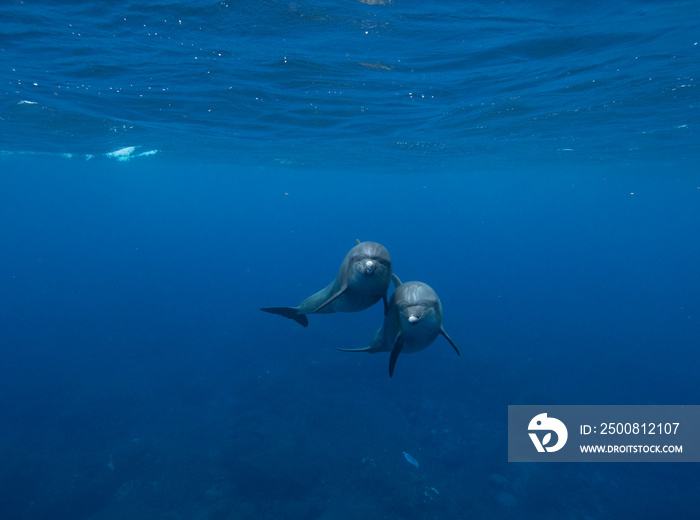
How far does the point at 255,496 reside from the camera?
11.9 meters

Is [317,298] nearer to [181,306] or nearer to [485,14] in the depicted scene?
[485,14]

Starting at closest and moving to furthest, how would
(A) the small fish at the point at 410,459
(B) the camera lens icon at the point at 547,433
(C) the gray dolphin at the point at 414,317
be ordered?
(C) the gray dolphin at the point at 414,317, (A) the small fish at the point at 410,459, (B) the camera lens icon at the point at 547,433

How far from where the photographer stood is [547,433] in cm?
1462

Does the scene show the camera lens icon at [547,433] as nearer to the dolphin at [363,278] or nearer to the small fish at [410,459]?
the small fish at [410,459]

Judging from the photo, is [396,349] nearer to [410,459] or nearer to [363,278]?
[363,278]

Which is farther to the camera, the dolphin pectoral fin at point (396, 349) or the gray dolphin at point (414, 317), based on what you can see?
the dolphin pectoral fin at point (396, 349)

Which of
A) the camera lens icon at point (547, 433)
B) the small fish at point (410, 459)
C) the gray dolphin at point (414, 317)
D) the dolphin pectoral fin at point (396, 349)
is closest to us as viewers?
the gray dolphin at point (414, 317)

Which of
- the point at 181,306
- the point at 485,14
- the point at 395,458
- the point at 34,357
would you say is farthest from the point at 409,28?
the point at 181,306

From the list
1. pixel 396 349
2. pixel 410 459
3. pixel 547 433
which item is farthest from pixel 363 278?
pixel 547 433

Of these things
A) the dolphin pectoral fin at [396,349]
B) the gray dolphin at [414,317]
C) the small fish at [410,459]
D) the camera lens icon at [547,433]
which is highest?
the gray dolphin at [414,317]

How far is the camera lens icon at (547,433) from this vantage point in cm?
1454

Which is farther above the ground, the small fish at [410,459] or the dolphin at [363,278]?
the dolphin at [363,278]

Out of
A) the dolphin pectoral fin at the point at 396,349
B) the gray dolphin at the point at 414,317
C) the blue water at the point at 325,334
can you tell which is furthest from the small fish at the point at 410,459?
the dolphin pectoral fin at the point at 396,349

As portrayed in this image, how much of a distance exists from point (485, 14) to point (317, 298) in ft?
24.2
